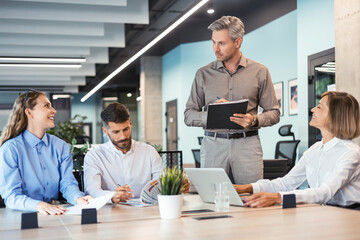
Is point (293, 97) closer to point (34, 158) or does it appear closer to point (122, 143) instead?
point (122, 143)

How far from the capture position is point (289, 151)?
7.18 meters

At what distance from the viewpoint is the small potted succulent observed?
6.15 feet

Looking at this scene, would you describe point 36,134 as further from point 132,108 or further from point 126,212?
point 132,108

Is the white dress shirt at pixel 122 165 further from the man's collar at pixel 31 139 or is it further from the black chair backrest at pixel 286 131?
the black chair backrest at pixel 286 131

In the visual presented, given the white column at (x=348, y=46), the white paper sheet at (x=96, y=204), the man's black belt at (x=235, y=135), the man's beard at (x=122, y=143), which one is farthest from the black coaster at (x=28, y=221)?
the white column at (x=348, y=46)

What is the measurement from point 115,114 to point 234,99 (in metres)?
0.84

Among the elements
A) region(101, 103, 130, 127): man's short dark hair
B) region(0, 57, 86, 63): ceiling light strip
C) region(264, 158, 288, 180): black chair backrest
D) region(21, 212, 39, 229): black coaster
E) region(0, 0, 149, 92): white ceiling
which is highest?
region(0, 0, 149, 92): white ceiling

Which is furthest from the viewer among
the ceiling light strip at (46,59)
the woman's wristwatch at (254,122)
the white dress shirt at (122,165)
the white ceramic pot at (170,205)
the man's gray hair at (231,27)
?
the ceiling light strip at (46,59)

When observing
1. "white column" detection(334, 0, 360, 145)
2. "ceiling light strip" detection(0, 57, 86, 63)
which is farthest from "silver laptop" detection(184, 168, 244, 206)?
"ceiling light strip" detection(0, 57, 86, 63)

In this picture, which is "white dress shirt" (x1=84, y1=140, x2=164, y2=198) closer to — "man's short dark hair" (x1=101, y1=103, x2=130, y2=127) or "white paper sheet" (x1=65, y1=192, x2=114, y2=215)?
"man's short dark hair" (x1=101, y1=103, x2=130, y2=127)

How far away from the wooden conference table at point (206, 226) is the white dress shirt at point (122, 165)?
2.16 ft

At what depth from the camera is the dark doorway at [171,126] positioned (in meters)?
14.0

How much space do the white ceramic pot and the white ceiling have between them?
16.7 feet

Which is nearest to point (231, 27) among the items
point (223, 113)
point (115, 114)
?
point (223, 113)
